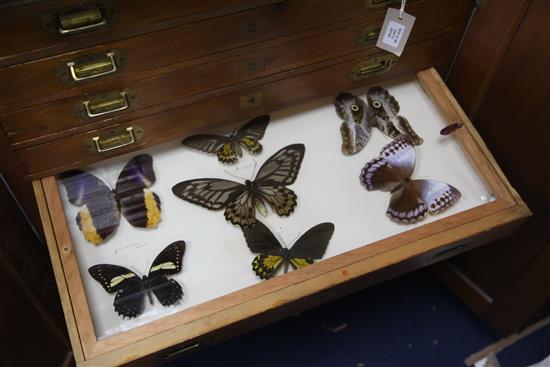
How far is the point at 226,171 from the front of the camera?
3.16 ft

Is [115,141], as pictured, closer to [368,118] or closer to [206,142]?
[206,142]

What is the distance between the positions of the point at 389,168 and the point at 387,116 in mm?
133

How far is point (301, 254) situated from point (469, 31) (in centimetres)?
54

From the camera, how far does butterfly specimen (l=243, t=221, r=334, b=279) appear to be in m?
0.84

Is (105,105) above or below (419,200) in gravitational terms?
above

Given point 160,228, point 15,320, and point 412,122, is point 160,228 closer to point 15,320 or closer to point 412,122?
point 15,320

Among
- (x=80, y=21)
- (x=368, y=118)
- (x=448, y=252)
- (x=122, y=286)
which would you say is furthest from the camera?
(x=368, y=118)

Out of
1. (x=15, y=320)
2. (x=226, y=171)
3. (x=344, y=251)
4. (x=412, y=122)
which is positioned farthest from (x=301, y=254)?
(x=15, y=320)

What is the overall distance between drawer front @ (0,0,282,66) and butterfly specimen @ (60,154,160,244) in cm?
26

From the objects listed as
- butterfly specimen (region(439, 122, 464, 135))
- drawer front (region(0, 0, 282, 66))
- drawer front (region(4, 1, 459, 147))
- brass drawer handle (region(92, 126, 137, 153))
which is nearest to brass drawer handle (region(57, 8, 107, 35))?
drawer front (region(0, 0, 282, 66))

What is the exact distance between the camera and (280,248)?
2.82ft

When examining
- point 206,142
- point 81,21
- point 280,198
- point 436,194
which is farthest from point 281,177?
point 81,21

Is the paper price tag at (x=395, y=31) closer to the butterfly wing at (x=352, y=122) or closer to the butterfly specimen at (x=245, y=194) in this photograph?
the butterfly wing at (x=352, y=122)

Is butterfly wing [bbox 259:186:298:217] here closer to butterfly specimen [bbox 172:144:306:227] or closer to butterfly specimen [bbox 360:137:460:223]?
butterfly specimen [bbox 172:144:306:227]
